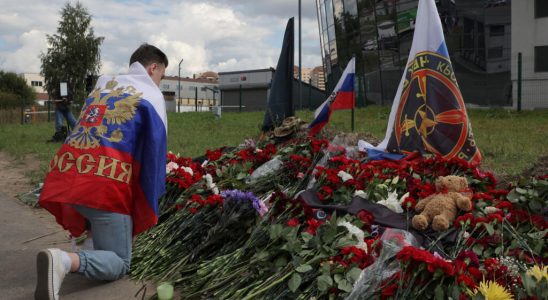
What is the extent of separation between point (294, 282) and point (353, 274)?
1.07 ft

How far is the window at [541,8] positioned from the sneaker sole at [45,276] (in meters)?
24.1

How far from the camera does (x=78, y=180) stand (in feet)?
11.4

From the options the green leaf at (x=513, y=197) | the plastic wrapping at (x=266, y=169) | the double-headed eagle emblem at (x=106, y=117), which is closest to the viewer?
the green leaf at (x=513, y=197)

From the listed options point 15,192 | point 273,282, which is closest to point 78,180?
point 273,282

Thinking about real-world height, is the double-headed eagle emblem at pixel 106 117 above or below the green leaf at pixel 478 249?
above

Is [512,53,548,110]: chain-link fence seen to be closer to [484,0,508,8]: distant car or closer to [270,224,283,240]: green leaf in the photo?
[484,0,508,8]: distant car

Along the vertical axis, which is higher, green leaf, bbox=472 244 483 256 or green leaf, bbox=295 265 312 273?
green leaf, bbox=472 244 483 256

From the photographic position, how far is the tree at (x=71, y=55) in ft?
153

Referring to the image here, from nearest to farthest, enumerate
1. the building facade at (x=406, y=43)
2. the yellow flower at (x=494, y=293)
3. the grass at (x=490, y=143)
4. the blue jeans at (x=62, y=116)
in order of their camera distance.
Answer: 1. the yellow flower at (x=494, y=293)
2. the grass at (x=490, y=143)
3. the blue jeans at (x=62, y=116)
4. the building facade at (x=406, y=43)

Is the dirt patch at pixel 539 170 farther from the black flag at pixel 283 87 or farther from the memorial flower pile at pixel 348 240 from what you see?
the black flag at pixel 283 87

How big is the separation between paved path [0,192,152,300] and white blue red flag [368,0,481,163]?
297 cm

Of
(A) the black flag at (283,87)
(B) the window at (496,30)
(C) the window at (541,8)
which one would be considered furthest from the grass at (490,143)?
(C) the window at (541,8)

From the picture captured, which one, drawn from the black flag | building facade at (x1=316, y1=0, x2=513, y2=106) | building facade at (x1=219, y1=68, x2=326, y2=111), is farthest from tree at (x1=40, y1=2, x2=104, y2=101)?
the black flag

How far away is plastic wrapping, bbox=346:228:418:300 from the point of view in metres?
2.71
